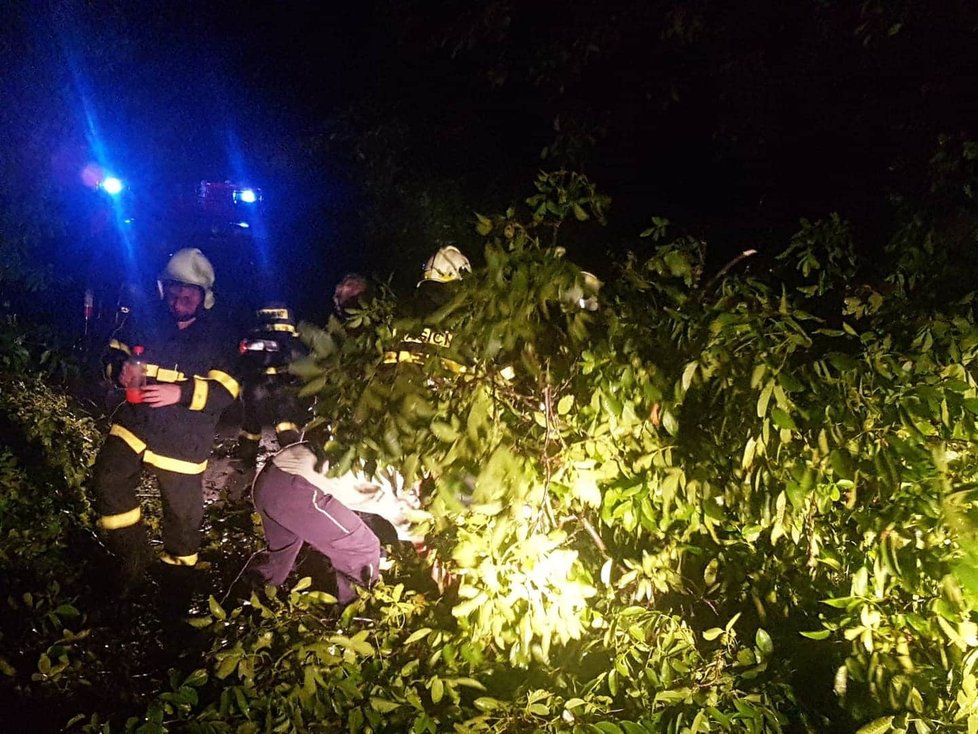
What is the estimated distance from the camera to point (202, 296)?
145 inches

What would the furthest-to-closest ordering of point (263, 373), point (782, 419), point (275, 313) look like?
1. point (275, 313)
2. point (263, 373)
3. point (782, 419)

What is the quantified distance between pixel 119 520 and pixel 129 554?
20cm

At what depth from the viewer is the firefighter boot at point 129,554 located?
354 centimetres

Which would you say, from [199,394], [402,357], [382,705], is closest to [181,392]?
[199,394]

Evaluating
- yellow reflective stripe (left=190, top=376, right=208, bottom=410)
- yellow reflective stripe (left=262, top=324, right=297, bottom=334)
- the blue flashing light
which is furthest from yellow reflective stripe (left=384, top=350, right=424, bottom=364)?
the blue flashing light

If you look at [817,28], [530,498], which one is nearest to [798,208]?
[817,28]

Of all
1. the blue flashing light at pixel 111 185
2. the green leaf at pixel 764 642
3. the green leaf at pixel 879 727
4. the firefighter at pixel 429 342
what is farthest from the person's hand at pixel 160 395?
the blue flashing light at pixel 111 185

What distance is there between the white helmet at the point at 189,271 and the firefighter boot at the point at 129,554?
1250 millimetres

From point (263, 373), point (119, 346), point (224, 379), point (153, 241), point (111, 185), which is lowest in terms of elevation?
point (224, 379)

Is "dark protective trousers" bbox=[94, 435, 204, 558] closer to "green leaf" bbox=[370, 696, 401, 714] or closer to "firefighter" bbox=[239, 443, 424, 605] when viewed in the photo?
"firefighter" bbox=[239, 443, 424, 605]

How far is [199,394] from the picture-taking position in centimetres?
353

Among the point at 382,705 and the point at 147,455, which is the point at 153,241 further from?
the point at 382,705

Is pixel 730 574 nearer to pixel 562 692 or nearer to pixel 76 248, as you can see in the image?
pixel 562 692

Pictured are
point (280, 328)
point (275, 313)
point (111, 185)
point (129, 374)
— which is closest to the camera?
point (129, 374)
